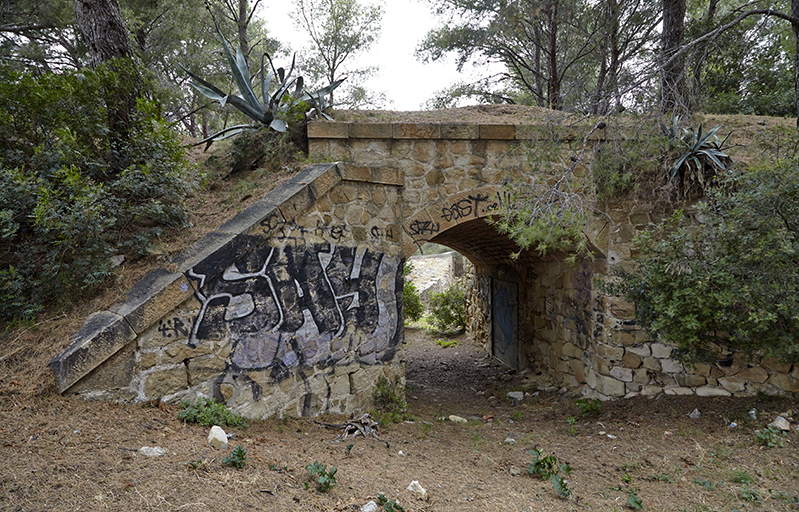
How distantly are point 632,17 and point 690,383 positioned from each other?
25.9ft

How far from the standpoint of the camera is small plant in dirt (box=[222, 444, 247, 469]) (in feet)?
9.23

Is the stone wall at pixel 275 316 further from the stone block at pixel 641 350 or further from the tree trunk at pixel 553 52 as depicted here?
the tree trunk at pixel 553 52

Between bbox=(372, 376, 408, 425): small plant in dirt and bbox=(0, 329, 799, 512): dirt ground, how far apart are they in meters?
0.17

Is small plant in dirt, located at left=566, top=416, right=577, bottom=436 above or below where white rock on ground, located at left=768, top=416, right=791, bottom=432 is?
below

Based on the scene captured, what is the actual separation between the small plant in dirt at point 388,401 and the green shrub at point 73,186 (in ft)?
9.03

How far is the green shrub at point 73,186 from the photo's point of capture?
3.56 m

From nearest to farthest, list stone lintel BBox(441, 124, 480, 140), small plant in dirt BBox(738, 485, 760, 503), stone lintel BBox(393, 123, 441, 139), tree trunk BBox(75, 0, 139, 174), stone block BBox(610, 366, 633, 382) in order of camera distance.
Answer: small plant in dirt BBox(738, 485, 760, 503) → tree trunk BBox(75, 0, 139, 174) → stone lintel BBox(393, 123, 441, 139) → stone lintel BBox(441, 124, 480, 140) → stone block BBox(610, 366, 633, 382)

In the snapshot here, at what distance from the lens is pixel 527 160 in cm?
540

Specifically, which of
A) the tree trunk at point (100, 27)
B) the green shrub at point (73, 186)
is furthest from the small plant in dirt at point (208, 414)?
the tree trunk at point (100, 27)

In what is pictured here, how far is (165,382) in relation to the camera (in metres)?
3.49

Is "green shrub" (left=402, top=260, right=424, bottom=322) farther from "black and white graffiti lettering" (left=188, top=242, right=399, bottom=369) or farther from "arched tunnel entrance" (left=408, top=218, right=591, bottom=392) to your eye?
"black and white graffiti lettering" (left=188, top=242, right=399, bottom=369)

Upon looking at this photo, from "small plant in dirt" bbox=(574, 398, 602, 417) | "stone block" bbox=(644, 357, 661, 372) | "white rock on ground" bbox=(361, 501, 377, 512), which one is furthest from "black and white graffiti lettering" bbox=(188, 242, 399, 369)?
"stone block" bbox=(644, 357, 661, 372)

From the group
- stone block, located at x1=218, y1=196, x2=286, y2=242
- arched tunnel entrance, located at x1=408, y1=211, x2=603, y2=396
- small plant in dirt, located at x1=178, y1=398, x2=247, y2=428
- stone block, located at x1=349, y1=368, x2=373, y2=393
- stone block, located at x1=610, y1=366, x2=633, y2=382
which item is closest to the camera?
small plant in dirt, located at x1=178, y1=398, x2=247, y2=428

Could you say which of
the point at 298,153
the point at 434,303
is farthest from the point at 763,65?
the point at 298,153
